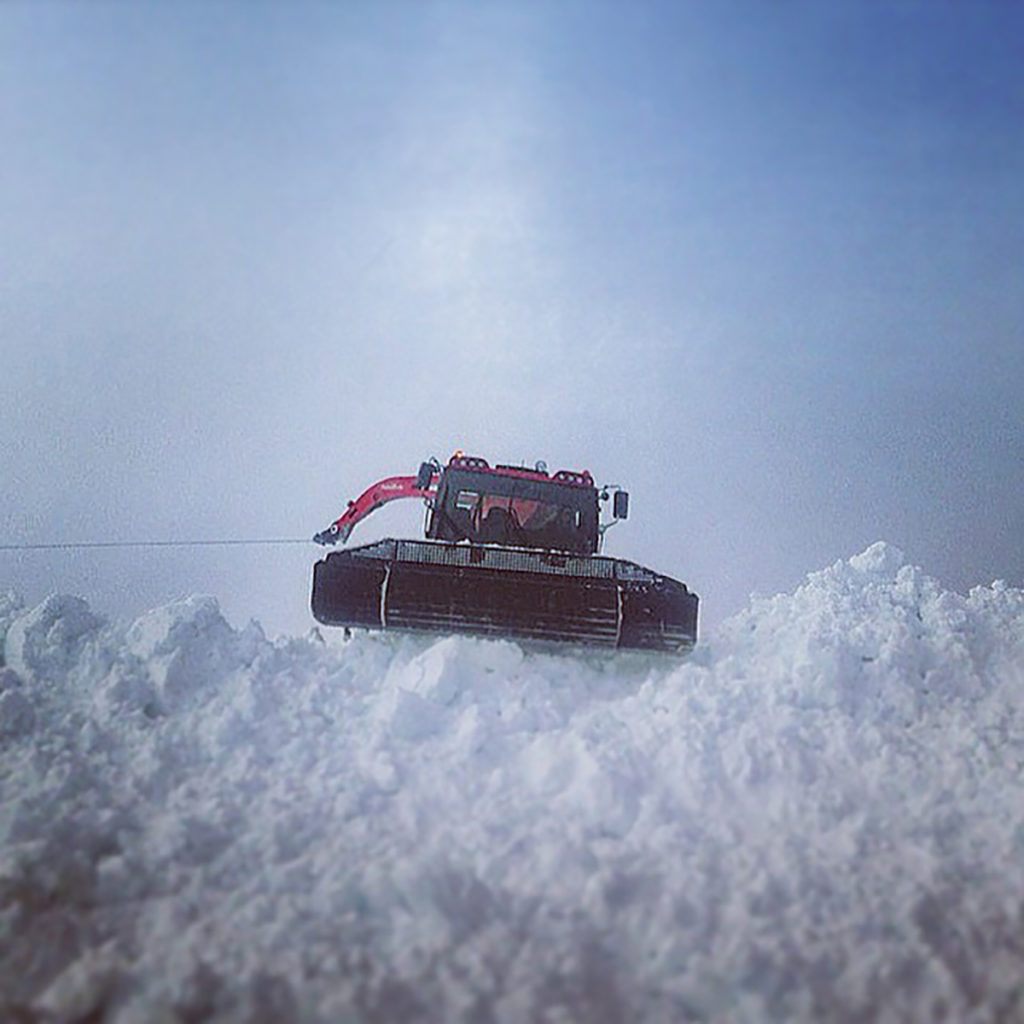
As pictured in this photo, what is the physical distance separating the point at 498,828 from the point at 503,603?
227 centimetres

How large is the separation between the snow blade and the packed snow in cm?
33

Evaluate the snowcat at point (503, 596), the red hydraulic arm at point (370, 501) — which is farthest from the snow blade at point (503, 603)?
the red hydraulic arm at point (370, 501)

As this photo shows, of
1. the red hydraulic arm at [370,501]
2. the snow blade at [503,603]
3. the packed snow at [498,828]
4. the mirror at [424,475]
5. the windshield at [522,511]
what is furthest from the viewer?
the red hydraulic arm at [370,501]

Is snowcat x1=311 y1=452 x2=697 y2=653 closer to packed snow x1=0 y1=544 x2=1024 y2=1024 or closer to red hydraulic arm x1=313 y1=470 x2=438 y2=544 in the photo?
packed snow x1=0 y1=544 x2=1024 y2=1024

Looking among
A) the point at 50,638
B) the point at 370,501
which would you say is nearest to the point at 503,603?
the point at 50,638

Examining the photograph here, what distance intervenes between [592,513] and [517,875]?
15.9ft

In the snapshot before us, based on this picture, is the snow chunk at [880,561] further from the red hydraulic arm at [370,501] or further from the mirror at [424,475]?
the red hydraulic arm at [370,501]

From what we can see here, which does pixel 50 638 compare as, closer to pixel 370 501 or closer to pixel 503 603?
pixel 503 603

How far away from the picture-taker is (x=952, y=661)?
4.70m

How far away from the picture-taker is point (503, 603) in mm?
5320

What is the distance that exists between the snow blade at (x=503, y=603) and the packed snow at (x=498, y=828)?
0.33 metres

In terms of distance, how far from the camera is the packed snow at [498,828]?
2.37m

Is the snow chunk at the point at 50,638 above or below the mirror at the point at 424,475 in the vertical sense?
below

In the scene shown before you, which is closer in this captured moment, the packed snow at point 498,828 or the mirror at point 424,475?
the packed snow at point 498,828
